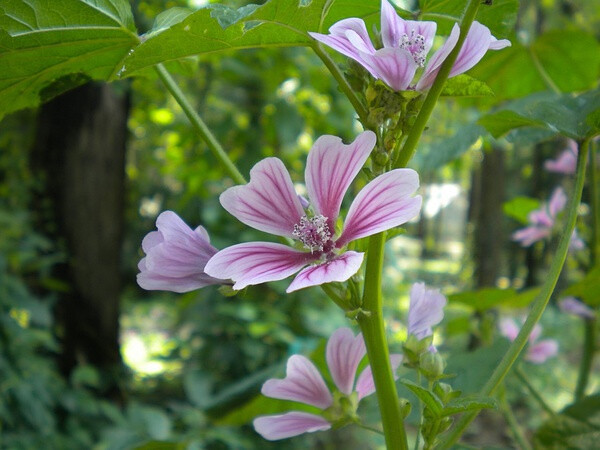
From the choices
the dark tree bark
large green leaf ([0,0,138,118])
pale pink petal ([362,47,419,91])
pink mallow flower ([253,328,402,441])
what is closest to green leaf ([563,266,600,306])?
pink mallow flower ([253,328,402,441])

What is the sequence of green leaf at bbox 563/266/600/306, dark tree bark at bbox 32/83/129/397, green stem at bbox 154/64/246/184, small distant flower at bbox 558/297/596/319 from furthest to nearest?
dark tree bark at bbox 32/83/129/397
small distant flower at bbox 558/297/596/319
green leaf at bbox 563/266/600/306
green stem at bbox 154/64/246/184

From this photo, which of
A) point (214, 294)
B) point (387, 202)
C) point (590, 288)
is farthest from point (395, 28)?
point (214, 294)

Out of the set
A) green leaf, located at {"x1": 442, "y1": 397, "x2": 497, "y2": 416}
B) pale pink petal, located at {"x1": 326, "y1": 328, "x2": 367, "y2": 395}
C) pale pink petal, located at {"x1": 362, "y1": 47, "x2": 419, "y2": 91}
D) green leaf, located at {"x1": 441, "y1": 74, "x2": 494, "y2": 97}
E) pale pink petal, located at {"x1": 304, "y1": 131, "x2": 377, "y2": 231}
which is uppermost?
pale pink petal, located at {"x1": 362, "y1": 47, "x2": 419, "y2": 91}

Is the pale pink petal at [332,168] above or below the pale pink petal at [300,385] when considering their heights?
above

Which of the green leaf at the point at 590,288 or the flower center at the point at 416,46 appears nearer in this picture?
the flower center at the point at 416,46

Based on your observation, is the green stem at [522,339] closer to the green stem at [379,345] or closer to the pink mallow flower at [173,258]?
the green stem at [379,345]

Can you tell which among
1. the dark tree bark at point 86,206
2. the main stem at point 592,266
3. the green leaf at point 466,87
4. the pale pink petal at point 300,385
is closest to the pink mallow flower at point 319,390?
the pale pink petal at point 300,385

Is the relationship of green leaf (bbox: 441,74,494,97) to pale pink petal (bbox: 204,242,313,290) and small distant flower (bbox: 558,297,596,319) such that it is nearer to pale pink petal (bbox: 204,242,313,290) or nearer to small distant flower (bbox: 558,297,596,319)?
pale pink petal (bbox: 204,242,313,290)
